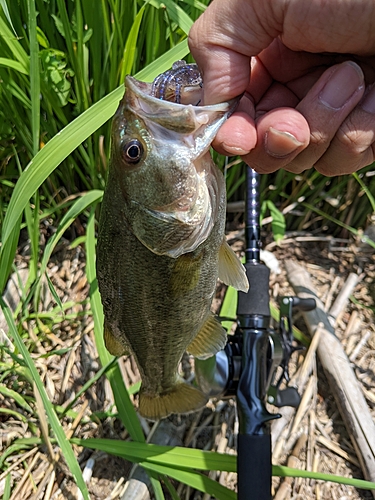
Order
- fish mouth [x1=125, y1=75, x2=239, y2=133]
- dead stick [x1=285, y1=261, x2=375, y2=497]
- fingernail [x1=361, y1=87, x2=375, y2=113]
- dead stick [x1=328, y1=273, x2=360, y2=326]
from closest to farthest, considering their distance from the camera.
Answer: fish mouth [x1=125, y1=75, x2=239, y2=133]
fingernail [x1=361, y1=87, x2=375, y2=113]
dead stick [x1=285, y1=261, x2=375, y2=497]
dead stick [x1=328, y1=273, x2=360, y2=326]

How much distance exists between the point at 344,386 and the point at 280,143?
1.61 metres

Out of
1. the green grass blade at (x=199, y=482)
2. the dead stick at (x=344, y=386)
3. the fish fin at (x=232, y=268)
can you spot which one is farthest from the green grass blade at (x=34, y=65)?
the dead stick at (x=344, y=386)

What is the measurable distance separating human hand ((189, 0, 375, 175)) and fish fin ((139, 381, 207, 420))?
3.03 ft

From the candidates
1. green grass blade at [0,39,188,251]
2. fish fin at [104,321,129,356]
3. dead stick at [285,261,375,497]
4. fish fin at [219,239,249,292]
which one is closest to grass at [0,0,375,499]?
green grass blade at [0,39,188,251]

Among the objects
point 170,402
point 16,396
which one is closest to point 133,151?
point 170,402

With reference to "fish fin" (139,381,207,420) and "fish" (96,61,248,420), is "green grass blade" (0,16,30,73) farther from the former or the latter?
"fish fin" (139,381,207,420)

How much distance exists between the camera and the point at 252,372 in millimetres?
1977

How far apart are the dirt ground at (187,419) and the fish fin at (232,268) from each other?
3.36ft

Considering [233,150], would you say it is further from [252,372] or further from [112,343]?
[252,372]

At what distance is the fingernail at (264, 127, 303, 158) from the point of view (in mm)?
1431

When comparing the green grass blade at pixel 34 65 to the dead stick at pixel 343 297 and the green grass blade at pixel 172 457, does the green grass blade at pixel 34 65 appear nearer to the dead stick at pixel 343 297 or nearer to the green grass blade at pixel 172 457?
the green grass blade at pixel 172 457

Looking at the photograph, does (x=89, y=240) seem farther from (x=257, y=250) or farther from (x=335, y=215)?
(x=335, y=215)

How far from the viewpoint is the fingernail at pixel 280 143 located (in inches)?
56.3

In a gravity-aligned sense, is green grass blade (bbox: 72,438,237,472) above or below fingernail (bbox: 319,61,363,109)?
below
